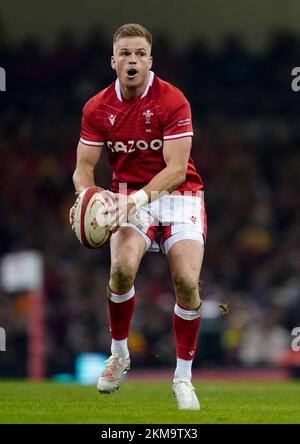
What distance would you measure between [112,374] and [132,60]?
7.57 ft

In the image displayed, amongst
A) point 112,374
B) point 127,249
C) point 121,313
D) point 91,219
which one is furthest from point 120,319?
point 91,219

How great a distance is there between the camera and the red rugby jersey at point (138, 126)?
876 centimetres

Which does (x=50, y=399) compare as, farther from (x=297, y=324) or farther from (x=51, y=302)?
(x=51, y=302)

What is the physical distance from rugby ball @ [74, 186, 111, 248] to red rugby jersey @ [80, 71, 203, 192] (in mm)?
489

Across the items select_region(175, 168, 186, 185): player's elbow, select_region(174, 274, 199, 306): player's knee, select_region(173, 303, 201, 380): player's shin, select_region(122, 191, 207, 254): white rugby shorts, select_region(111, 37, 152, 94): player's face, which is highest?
select_region(111, 37, 152, 94): player's face

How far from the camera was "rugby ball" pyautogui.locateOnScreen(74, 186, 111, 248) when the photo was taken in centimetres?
845

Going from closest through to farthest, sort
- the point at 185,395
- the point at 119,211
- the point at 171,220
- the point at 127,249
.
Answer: the point at 119,211, the point at 185,395, the point at 127,249, the point at 171,220

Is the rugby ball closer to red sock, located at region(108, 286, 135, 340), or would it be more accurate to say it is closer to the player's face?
red sock, located at region(108, 286, 135, 340)

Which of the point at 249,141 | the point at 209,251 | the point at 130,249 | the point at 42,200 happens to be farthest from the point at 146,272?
the point at 130,249

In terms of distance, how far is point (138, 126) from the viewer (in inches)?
347

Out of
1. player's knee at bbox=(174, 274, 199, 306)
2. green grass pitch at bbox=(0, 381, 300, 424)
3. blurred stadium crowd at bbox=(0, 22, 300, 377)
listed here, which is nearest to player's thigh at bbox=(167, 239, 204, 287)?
player's knee at bbox=(174, 274, 199, 306)

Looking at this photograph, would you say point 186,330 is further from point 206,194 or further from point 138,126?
point 206,194

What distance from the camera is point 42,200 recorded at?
862 inches

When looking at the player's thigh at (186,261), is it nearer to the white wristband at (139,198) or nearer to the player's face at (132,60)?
the white wristband at (139,198)
